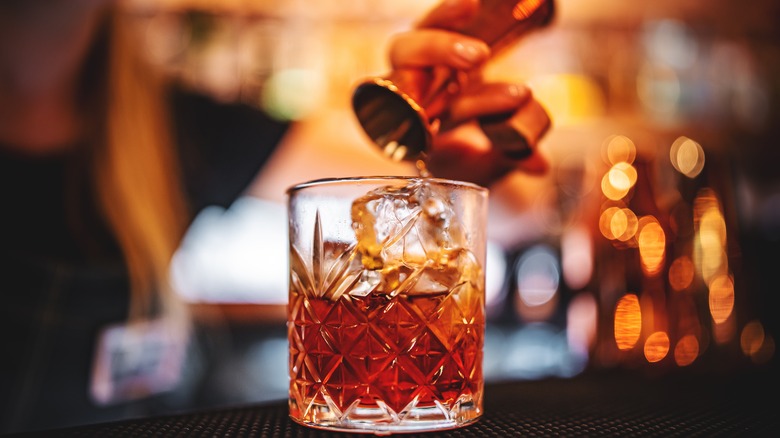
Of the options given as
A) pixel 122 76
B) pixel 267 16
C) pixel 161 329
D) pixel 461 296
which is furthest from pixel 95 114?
pixel 267 16

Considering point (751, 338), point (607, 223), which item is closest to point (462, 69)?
point (607, 223)

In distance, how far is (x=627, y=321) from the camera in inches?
46.3

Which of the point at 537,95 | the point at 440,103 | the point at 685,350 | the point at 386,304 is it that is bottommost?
the point at 685,350

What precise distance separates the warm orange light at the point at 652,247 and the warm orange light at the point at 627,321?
0.06 m

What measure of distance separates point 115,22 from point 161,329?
0.75 metres

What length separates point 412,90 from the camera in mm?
771

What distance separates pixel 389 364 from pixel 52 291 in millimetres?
1090

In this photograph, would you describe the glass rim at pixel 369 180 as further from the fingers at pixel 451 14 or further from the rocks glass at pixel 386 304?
the fingers at pixel 451 14

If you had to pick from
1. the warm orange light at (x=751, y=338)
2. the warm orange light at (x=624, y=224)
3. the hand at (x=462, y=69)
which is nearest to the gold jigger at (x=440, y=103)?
the hand at (x=462, y=69)

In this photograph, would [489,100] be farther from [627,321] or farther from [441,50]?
[627,321]

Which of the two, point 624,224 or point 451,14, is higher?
point 451,14

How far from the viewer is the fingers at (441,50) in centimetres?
76

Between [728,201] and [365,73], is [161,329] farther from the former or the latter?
[365,73]

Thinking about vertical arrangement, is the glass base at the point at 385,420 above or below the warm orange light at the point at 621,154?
Result: below
